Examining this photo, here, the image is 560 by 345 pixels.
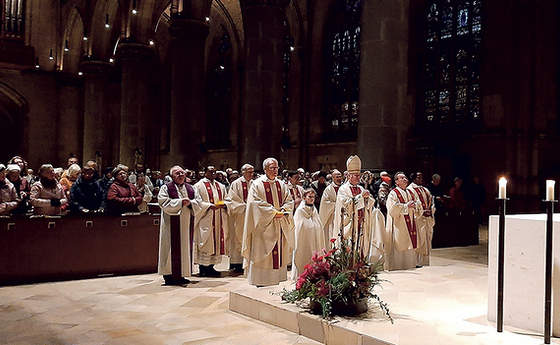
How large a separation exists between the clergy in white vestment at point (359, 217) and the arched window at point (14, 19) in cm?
2381

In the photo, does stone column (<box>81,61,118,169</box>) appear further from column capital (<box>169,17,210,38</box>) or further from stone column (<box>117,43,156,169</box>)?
column capital (<box>169,17,210,38</box>)

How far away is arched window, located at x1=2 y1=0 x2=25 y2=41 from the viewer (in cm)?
2617

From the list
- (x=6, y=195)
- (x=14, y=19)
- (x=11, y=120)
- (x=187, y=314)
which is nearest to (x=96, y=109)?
(x=14, y=19)

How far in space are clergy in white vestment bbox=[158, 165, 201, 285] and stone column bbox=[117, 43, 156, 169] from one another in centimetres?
1312

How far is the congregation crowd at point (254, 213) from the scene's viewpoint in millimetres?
7539

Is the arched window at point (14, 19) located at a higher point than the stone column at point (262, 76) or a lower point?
higher

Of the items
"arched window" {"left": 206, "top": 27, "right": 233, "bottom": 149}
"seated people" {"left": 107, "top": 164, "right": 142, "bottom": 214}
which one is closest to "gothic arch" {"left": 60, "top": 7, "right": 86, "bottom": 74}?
"arched window" {"left": 206, "top": 27, "right": 233, "bottom": 149}

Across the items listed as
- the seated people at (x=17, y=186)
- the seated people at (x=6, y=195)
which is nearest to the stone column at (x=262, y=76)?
the seated people at (x=17, y=186)

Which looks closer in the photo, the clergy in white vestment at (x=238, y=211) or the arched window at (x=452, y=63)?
the clergy in white vestment at (x=238, y=211)

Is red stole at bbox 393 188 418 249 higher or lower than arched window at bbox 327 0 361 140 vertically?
lower

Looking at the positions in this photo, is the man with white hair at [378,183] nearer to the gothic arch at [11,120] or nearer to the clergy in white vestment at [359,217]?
the clergy in white vestment at [359,217]

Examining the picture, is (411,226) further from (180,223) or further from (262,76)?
(262,76)

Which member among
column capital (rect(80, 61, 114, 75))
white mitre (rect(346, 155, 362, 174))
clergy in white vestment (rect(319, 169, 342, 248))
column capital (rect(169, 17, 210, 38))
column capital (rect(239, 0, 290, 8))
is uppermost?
column capital (rect(80, 61, 114, 75))

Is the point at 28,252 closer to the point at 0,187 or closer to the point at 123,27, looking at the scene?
the point at 0,187
